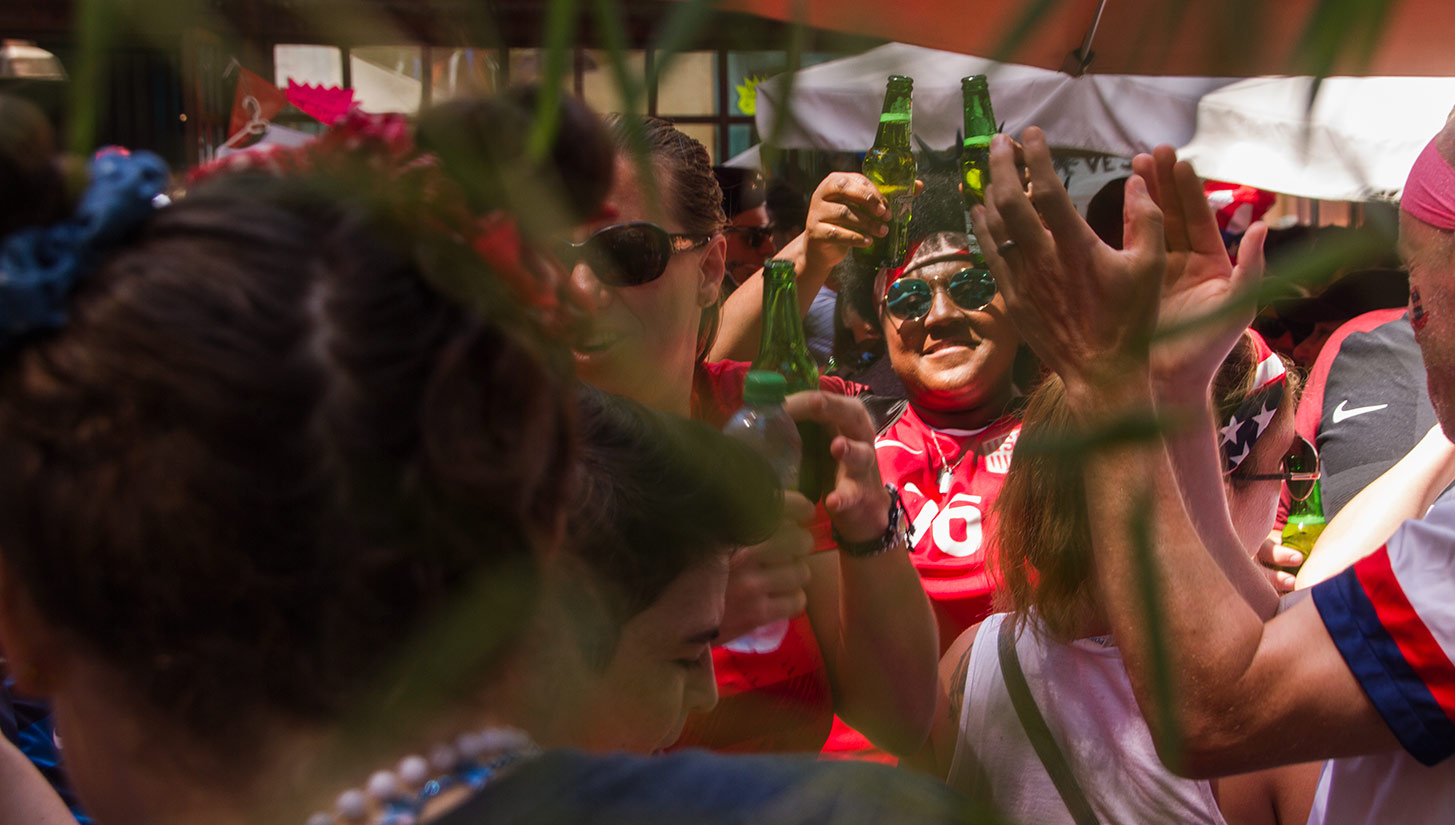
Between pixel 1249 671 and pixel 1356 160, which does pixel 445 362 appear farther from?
pixel 1249 671

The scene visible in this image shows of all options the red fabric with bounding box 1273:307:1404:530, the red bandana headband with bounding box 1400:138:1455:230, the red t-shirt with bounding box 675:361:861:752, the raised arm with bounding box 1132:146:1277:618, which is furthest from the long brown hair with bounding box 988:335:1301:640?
the red fabric with bounding box 1273:307:1404:530

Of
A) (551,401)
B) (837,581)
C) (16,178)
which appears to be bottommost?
(837,581)

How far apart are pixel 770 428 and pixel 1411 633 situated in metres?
0.59

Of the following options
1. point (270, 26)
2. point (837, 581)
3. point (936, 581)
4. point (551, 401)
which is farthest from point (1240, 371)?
point (270, 26)

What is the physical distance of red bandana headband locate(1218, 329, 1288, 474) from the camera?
167 cm

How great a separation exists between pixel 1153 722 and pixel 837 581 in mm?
571

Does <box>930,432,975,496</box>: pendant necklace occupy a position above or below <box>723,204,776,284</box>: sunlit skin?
below

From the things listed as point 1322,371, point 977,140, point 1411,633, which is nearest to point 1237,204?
point 1322,371

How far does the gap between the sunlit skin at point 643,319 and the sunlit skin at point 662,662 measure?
0.19 meters

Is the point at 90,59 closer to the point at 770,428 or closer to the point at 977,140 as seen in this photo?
the point at 770,428

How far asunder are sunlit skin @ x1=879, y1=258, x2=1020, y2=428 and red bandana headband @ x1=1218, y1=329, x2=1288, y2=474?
56 cm

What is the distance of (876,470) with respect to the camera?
1255 mm

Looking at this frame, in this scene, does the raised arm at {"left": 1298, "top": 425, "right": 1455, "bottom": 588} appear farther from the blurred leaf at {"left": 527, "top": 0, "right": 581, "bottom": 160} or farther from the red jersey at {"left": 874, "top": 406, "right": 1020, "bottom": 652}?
the blurred leaf at {"left": 527, "top": 0, "right": 581, "bottom": 160}

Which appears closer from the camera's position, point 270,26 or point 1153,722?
point 270,26
